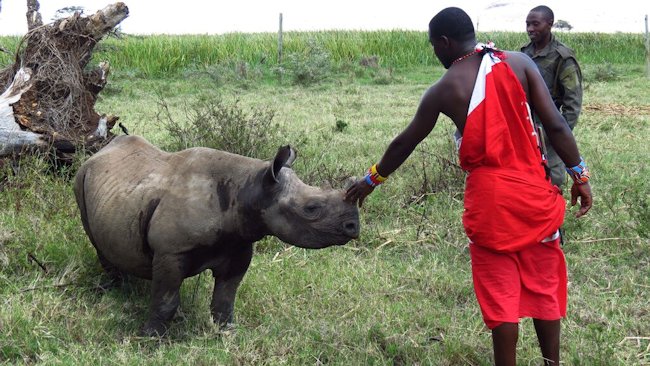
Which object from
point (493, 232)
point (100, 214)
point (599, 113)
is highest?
point (493, 232)

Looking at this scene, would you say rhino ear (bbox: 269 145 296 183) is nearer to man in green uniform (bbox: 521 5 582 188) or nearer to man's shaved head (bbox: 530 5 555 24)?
man in green uniform (bbox: 521 5 582 188)

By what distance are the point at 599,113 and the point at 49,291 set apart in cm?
1013

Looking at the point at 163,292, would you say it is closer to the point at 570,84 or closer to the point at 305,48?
the point at 570,84

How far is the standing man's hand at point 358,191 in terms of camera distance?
4.19m

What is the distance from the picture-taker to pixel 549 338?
401cm

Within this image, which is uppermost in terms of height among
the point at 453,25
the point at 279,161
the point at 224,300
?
the point at 453,25

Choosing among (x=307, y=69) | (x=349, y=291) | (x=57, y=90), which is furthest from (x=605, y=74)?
(x=349, y=291)

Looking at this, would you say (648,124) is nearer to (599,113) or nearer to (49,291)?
(599,113)

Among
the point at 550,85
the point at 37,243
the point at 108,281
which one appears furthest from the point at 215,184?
the point at 550,85

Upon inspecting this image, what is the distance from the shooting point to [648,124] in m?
11.9

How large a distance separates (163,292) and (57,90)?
413 cm

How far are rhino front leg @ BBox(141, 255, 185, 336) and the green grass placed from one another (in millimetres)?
99

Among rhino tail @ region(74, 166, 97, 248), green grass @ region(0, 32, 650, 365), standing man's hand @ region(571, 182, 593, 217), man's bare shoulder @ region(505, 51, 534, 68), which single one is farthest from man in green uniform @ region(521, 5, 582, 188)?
rhino tail @ region(74, 166, 97, 248)

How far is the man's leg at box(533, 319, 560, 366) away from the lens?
3969 mm
